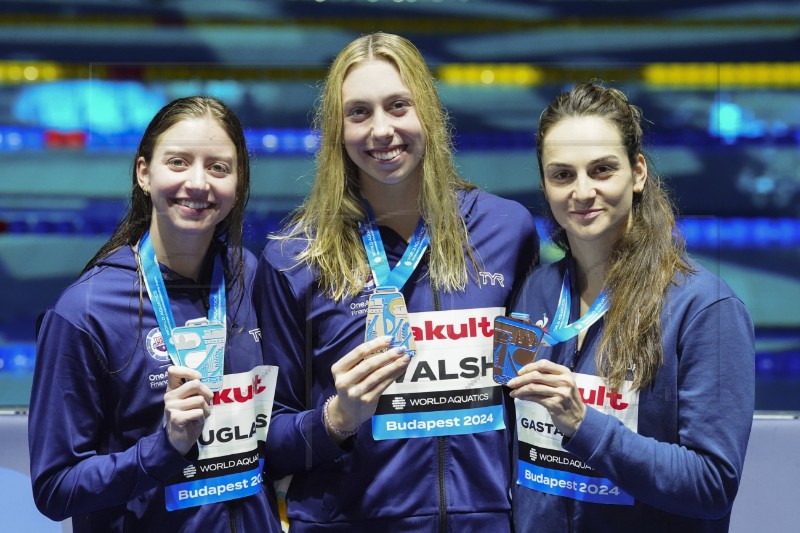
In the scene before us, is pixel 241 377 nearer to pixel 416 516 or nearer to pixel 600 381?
pixel 416 516

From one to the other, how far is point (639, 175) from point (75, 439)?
52.6 inches

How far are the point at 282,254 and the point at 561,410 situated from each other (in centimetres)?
71

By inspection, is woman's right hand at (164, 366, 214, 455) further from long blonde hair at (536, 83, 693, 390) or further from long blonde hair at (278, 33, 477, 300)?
long blonde hair at (536, 83, 693, 390)

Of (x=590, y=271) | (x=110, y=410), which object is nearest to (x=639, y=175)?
(x=590, y=271)

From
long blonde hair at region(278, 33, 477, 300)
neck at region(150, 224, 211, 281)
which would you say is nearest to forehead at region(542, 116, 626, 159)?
long blonde hair at region(278, 33, 477, 300)

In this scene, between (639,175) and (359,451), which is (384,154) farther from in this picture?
(359,451)

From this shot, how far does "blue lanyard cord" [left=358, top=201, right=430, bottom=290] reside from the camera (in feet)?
7.29

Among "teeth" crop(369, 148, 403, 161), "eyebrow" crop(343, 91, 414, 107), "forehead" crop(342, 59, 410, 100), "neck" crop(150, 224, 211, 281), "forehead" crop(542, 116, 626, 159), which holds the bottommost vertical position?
"neck" crop(150, 224, 211, 281)

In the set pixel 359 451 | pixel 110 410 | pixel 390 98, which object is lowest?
pixel 359 451

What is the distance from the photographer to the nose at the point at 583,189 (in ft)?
6.98

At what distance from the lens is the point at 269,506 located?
229 cm

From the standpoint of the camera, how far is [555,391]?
1.98 meters

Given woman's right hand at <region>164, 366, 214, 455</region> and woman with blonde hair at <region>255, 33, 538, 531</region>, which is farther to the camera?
woman with blonde hair at <region>255, 33, 538, 531</region>

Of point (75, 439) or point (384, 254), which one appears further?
point (384, 254)
